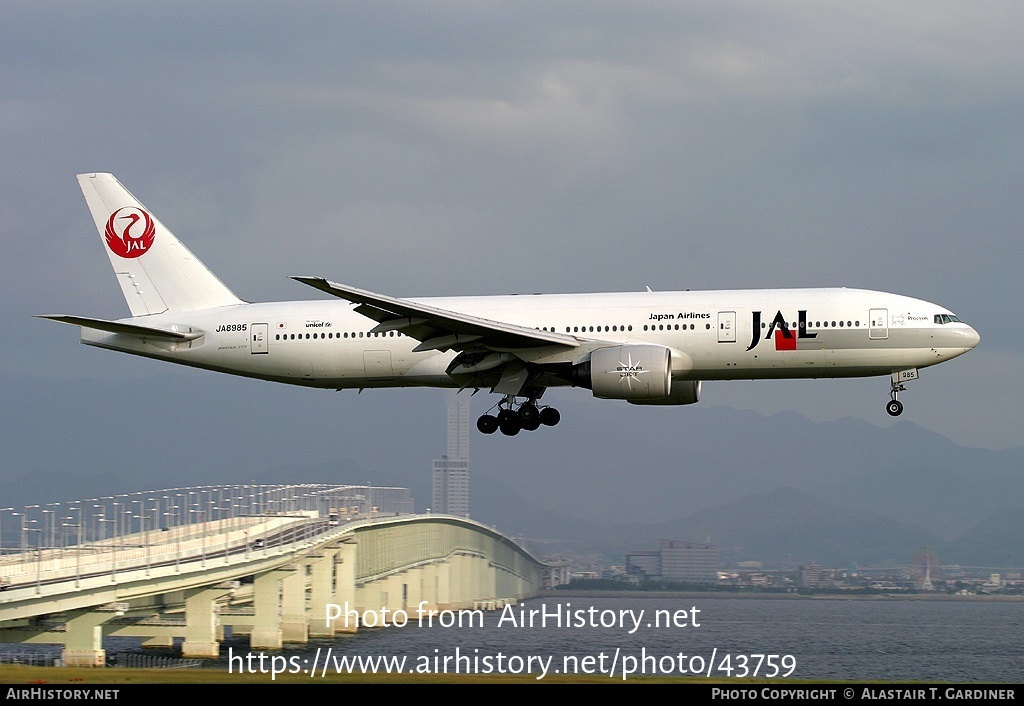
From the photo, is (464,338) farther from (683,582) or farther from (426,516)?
(683,582)

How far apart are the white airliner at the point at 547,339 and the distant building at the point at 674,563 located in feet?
468

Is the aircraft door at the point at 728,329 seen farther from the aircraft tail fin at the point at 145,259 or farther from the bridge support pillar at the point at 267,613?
the bridge support pillar at the point at 267,613

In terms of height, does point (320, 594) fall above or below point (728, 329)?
below

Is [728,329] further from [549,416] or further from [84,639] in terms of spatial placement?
[84,639]

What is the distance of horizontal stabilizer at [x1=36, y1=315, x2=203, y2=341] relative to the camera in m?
42.7

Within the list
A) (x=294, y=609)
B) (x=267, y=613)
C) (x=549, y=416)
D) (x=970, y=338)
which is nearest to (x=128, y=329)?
(x=549, y=416)

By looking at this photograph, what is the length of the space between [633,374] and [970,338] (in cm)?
1098

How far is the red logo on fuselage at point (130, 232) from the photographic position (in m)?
48.8

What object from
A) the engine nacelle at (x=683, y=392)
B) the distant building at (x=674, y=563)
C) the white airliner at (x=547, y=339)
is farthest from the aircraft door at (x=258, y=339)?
the distant building at (x=674, y=563)

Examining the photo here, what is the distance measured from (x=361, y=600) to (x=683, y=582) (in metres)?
95.5

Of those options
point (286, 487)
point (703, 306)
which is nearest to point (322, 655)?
point (286, 487)

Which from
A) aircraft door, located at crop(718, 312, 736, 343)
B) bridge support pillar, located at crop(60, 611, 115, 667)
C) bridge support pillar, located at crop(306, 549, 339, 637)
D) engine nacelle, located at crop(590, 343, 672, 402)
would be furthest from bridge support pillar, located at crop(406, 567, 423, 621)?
aircraft door, located at crop(718, 312, 736, 343)

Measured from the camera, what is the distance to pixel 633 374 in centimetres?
3869
